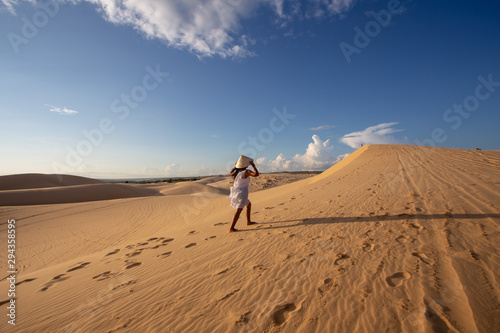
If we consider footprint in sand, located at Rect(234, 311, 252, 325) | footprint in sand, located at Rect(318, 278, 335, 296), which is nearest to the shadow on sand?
footprint in sand, located at Rect(318, 278, 335, 296)

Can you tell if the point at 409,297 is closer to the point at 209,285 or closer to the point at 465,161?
the point at 209,285

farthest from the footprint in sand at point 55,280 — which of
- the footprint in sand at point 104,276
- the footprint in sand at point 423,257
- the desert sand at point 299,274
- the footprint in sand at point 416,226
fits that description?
the footprint in sand at point 416,226

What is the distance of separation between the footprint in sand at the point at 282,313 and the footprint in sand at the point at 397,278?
4.84 feet

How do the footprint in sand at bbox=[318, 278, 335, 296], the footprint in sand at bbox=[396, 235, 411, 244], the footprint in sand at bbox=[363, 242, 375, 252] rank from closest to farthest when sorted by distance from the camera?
1. the footprint in sand at bbox=[318, 278, 335, 296]
2. the footprint in sand at bbox=[363, 242, 375, 252]
3. the footprint in sand at bbox=[396, 235, 411, 244]

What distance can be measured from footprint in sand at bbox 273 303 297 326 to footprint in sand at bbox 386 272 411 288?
147cm

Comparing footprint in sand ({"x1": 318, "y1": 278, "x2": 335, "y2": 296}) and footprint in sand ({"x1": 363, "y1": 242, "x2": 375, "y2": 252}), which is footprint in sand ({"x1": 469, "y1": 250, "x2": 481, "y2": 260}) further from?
footprint in sand ({"x1": 318, "y1": 278, "x2": 335, "y2": 296})

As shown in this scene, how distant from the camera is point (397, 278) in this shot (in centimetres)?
298

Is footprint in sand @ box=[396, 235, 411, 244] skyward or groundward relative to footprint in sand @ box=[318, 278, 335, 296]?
skyward

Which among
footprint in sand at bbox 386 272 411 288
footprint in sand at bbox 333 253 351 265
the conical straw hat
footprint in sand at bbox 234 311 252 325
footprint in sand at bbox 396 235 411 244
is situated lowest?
footprint in sand at bbox 234 311 252 325

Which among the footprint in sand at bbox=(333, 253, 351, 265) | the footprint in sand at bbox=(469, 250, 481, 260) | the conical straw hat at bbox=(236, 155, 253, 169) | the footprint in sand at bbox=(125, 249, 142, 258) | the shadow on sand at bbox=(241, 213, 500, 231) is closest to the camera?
the footprint in sand at bbox=(469, 250, 481, 260)

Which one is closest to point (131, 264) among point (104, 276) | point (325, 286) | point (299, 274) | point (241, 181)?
point (104, 276)

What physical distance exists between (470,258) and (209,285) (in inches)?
171

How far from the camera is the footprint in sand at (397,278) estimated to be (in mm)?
2859

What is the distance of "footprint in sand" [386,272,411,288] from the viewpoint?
286cm
